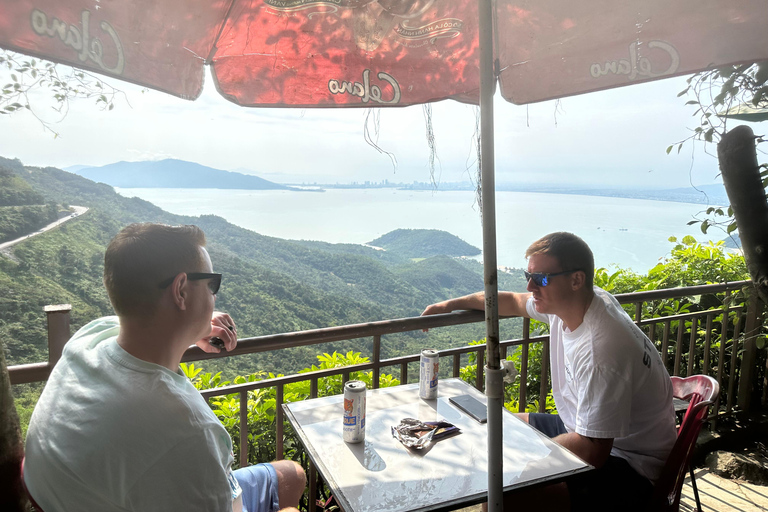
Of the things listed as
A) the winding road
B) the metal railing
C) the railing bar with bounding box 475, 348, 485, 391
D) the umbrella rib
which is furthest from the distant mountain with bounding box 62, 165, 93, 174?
the railing bar with bounding box 475, 348, 485, 391

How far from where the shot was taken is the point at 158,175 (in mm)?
20859

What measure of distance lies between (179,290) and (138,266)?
12 cm

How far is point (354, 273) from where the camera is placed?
21.4m

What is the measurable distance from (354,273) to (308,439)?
19.7 meters

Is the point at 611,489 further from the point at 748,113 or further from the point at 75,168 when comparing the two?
the point at 75,168

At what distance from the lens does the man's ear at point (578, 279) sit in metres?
2.12

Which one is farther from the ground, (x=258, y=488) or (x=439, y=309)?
(x=439, y=309)

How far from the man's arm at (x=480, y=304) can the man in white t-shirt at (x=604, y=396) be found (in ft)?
1.52

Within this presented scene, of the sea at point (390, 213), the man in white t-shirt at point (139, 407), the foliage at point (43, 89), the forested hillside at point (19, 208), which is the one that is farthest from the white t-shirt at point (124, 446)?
the forested hillside at point (19, 208)

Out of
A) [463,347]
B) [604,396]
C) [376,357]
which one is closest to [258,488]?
[376,357]

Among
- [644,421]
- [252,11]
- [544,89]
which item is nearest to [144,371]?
[252,11]

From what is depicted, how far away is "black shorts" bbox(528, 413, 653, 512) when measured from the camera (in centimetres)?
185

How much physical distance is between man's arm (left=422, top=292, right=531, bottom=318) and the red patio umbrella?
1.06 m

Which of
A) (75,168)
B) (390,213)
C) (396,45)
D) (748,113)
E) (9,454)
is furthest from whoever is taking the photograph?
(390,213)
